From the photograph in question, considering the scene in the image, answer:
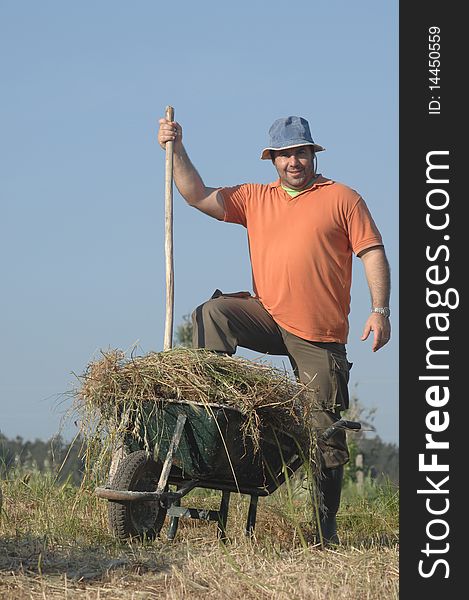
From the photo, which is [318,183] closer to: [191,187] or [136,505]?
[191,187]

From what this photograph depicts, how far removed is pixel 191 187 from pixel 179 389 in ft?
4.87

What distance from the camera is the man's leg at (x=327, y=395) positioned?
583cm

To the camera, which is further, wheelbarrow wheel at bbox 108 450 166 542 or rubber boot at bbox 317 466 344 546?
rubber boot at bbox 317 466 344 546

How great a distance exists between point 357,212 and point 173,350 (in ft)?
4.22

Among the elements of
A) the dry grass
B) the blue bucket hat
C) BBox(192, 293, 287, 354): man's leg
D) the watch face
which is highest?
the blue bucket hat

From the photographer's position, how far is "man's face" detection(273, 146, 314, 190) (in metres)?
6.09

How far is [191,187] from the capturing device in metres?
6.30

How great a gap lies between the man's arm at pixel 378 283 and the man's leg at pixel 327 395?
0.23 meters

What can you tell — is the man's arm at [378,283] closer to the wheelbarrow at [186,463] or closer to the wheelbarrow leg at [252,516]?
the wheelbarrow at [186,463]

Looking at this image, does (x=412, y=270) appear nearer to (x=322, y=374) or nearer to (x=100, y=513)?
(x=322, y=374)

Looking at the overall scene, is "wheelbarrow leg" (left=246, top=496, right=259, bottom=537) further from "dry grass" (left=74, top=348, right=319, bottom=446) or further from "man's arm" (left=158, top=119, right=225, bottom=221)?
"man's arm" (left=158, top=119, right=225, bottom=221)

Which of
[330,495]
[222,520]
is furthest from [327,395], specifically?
[222,520]

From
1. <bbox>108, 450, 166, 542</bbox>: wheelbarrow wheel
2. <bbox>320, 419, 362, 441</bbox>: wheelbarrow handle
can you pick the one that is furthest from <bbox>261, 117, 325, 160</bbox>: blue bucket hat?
<bbox>108, 450, 166, 542</bbox>: wheelbarrow wheel

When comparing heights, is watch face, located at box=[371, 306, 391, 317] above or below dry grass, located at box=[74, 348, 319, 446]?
above
